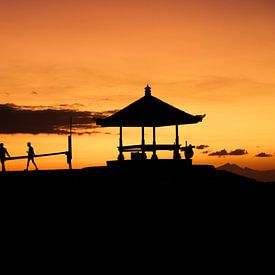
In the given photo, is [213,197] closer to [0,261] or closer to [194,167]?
[194,167]

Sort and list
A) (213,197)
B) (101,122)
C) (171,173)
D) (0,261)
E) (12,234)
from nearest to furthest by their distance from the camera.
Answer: (0,261), (12,234), (213,197), (171,173), (101,122)

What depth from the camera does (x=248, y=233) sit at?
79.9ft

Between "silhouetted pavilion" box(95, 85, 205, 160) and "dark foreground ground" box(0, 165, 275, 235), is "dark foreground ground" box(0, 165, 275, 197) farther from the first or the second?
"silhouetted pavilion" box(95, 85, 205, 160)

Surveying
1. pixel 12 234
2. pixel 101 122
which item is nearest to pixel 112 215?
pixel 12 234

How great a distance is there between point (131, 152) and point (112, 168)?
1.74 m

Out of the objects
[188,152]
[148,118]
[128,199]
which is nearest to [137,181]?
[128,199]

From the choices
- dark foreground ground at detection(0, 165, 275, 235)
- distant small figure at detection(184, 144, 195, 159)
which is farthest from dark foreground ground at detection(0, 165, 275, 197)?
distant small figure at detection(184, 144, 195, 159)

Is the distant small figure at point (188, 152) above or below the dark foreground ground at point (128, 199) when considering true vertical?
above

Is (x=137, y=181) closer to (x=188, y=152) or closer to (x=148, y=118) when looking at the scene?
(x=148, y=118)

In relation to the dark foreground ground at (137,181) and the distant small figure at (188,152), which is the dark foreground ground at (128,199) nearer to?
the dark foreground ground at (137,181)

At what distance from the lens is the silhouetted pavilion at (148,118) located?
2841cm

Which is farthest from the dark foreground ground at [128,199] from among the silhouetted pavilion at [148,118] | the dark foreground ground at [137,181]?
the silhouetted pavilion at [148,118]

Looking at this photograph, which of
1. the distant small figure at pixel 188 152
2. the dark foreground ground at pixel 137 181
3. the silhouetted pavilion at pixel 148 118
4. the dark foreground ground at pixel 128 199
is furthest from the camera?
the distant small figure at pixel 188 152

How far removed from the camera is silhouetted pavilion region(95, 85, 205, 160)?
93.2 ft
